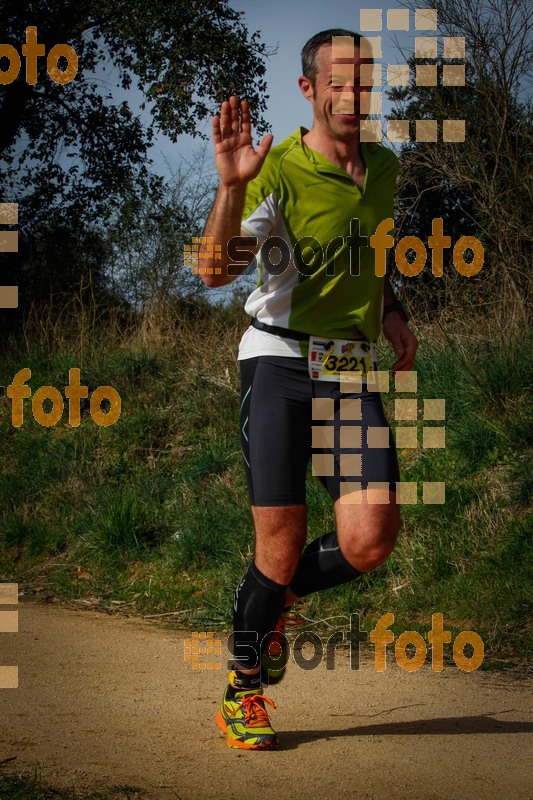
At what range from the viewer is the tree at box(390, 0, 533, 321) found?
932cm

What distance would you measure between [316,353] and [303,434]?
1.00 feet

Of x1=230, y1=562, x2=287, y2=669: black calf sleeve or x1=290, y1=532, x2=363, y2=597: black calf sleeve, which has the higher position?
x1=290, y1=532, x2=363, y2=597: black calf sleeve

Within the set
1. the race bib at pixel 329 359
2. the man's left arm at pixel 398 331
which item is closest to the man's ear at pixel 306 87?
the man's left arm at pixel 398 331

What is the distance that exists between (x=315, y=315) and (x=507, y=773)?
177cm

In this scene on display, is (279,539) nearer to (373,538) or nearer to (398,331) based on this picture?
(373,538)

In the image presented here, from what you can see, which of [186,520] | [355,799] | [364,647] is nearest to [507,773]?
[355,799]

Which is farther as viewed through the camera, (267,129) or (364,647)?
(267,129)

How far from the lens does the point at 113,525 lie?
731 centimetres

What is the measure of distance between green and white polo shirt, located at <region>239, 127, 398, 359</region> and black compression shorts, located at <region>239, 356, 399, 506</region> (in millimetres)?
112

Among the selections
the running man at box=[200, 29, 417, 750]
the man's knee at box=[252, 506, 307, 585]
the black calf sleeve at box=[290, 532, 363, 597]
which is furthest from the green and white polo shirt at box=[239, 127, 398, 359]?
the black calf sleeve at box=[290, 532, 363, 597]

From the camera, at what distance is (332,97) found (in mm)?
3553

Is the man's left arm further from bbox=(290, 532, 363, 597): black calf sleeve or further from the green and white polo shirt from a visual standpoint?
bbox=(290, 532, 363, 597): black calf sleeve

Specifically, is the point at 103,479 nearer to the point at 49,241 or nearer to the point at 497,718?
the point at 497,718

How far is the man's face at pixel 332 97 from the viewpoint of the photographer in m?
3.53
